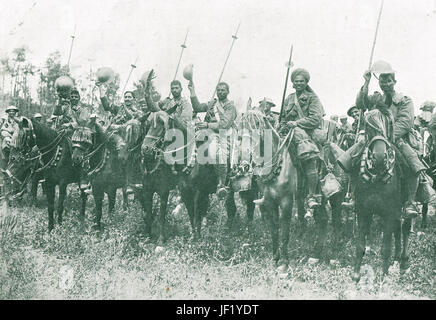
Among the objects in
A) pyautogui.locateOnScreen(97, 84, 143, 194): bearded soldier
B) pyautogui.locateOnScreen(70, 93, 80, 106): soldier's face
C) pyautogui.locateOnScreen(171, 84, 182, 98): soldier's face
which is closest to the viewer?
pyautogui.locateOnScreen(171, 84, 182, 98): soldier's face

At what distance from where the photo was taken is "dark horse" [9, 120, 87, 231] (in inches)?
409

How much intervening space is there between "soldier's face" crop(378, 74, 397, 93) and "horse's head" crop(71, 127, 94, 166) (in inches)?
221

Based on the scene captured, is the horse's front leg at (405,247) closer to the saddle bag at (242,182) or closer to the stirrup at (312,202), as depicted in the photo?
the stirrup at (312,202)

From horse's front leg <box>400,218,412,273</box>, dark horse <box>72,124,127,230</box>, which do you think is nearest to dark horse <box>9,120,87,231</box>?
dark horse <box>72,124,127,230</box>

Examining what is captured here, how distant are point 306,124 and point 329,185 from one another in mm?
1457

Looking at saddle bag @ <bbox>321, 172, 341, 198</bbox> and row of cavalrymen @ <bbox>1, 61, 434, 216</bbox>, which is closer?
row of cavalrymen @ <bbox>1, 61, 434, 216</bbox>

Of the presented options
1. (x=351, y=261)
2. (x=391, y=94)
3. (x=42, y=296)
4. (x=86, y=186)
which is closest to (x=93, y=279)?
(x=42, y=296)

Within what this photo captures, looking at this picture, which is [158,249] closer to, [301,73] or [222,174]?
[222,174]

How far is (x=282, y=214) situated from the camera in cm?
846

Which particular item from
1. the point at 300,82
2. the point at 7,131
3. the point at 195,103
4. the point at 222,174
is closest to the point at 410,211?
the point at 300,82

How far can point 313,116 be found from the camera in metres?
8.59

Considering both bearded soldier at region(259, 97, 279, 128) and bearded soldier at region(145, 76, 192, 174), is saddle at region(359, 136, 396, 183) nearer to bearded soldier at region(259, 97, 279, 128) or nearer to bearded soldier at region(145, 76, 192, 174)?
bearded soldier at region(259, 97, 279, 128)

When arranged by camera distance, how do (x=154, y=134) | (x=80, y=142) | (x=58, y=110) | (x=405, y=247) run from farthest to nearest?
1. (x=58, y=110)
2. (x=80, y=142)
3. (x=154, y=134)
4. (x=405, y=247)
